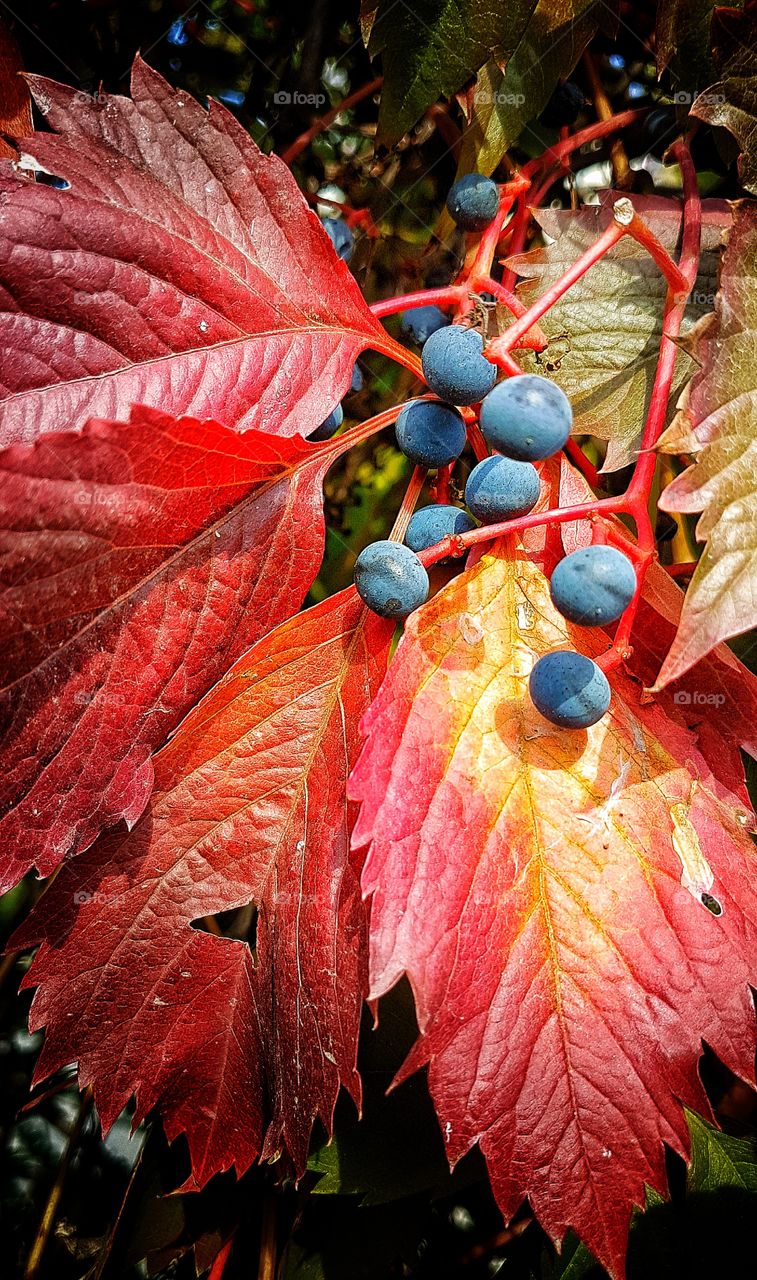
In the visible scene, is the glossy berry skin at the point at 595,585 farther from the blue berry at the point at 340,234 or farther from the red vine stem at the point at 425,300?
the blue berry at the point at 340,234

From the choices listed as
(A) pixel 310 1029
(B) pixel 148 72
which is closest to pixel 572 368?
(B) pixel 148 72

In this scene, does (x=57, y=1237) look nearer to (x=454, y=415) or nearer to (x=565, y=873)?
(x=565, y=873)

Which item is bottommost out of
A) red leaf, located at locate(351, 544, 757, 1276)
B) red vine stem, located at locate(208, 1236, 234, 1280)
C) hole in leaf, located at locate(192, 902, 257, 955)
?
red vine stem, located at locate(208, 1236, 234, 1280)

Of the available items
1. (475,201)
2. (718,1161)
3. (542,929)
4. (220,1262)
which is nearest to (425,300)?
(475,201)

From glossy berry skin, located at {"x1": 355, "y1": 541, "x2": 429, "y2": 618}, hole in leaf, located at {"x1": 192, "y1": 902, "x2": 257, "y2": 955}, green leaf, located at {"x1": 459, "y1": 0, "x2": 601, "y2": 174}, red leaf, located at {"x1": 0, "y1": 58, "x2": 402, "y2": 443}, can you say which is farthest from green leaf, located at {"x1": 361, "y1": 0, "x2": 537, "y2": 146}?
hole in leaf, located at {"x1": 192, "y1": 902, "x2": 257, "y2": 955}

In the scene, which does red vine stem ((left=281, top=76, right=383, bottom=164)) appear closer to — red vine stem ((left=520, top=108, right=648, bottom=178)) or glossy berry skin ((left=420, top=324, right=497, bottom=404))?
red vine stem ((left=520, top=108, right=648, bottom=178))

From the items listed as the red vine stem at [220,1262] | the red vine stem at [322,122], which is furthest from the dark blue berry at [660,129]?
the red vine stem at [220,1262]
